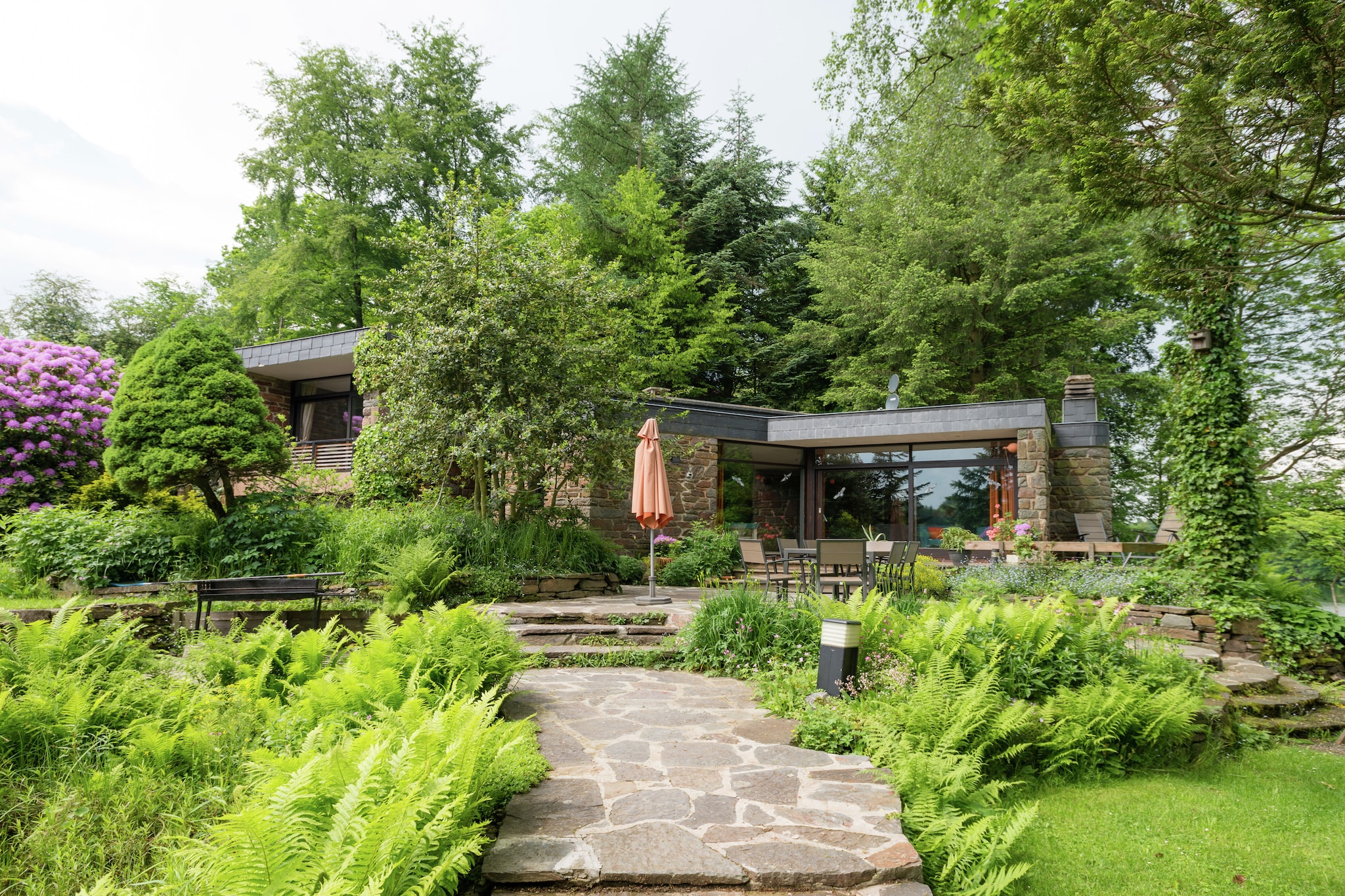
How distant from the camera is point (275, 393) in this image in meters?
15.6

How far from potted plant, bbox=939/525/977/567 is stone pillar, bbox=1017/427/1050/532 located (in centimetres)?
108

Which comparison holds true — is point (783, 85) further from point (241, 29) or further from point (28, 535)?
point (28, 535)

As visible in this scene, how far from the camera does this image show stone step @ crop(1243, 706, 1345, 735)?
5.48 metres

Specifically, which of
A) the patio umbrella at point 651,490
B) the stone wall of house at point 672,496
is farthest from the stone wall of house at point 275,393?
the patio umbrella at point 651,490

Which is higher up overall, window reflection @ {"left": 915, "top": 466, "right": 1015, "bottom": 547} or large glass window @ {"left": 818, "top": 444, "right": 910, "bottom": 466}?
large glass window @ {"left": 818, "top": 444, "right": 910, "bottom": 466}

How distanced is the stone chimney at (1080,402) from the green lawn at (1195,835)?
9.92m

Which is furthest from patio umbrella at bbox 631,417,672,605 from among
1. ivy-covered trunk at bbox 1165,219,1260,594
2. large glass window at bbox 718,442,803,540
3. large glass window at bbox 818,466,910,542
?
large glass window at bbox 818,466,910,542

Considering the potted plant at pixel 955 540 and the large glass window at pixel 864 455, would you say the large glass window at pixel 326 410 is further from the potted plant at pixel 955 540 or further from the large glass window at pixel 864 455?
the potted plant at pixel 955 540

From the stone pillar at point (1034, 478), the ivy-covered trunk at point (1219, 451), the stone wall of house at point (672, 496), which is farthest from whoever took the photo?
the stone pillar at point (1034, 478)

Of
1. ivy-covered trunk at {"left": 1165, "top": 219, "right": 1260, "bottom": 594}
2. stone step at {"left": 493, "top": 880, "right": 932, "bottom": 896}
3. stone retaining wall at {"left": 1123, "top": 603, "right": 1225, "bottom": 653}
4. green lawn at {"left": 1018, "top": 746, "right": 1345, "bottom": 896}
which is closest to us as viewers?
stone step at {"left": 493, "top": 880, "right": 932, "bottom": 896}

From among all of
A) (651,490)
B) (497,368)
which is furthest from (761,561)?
(497,368)

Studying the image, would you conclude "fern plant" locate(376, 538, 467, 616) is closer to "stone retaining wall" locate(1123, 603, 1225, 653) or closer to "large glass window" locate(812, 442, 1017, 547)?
"stone retaining wall" locate(1123, 603, 1225, 653)

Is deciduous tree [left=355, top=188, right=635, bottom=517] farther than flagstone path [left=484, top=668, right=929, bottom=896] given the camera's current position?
Yes

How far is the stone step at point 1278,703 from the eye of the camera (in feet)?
18.6
